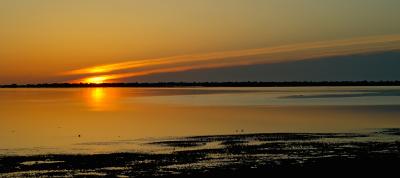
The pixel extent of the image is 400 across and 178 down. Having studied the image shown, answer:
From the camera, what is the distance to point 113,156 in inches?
902

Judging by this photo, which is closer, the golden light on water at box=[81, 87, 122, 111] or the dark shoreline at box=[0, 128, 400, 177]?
the dark shoreline at box=[0, 128, 400, 177]

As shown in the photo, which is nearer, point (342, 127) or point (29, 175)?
point (29, 175)

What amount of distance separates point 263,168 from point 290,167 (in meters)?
0.86

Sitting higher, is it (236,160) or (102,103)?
(102,103)

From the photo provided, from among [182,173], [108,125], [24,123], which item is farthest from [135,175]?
[24,123]

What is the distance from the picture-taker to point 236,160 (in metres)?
20.8

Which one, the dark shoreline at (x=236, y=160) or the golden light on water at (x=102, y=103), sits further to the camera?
the golden light on water at (x=102, y=103)

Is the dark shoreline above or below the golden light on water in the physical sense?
below

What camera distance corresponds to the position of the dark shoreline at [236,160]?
1830 centimetres

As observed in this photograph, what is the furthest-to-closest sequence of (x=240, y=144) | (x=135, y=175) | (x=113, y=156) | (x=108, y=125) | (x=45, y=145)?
(x=108, y=125), (x=45, y=145), (x=240, y=144), (x=113, y=156), (x=135, y=175)

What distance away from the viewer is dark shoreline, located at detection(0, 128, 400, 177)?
1830cm

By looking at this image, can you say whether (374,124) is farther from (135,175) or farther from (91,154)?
(135,175)

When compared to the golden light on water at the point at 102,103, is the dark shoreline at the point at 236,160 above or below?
below

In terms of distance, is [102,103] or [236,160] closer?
[236,160]
